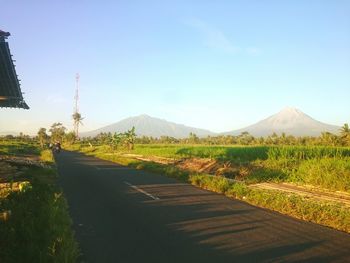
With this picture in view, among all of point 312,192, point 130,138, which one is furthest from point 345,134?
point 312,192

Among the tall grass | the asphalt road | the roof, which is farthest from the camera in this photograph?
the tall grass

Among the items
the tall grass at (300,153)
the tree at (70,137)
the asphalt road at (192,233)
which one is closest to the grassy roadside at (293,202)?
the asphalt road at (192,233)

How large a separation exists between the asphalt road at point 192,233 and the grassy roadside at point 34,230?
1.17 feet

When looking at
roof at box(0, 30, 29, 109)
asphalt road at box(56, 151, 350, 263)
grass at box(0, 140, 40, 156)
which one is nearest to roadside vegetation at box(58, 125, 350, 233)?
asphalt road at box(56, 151, 350, 263)

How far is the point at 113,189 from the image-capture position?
15.9 metres

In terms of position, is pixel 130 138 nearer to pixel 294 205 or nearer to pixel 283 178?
pixel 283 178

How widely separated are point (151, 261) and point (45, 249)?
1.77m

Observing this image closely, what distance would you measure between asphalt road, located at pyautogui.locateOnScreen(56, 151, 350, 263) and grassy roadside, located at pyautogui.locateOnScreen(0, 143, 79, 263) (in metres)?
0.36

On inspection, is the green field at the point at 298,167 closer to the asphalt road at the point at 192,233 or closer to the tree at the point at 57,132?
the asphalt road at the point at 192,233

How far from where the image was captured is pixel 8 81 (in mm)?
16734

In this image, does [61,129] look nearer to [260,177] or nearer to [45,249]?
[260,177]

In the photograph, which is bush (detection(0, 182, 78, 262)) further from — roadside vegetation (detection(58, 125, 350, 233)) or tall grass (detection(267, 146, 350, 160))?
tall grass (detection(267, 146, 350, 160))

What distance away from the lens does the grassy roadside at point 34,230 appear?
6.57 m

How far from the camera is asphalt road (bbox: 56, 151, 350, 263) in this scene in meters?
7.03
